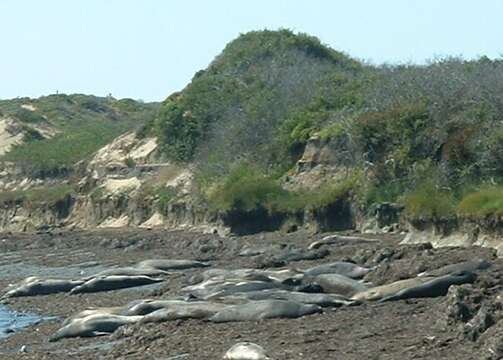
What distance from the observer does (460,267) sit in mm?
22250

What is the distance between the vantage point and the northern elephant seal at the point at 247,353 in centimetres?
1530

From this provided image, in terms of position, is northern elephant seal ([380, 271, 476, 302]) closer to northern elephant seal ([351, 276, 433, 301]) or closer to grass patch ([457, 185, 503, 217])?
northern elephant seal ([351, 276, 433, 301])

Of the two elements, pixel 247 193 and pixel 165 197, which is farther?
pixel 165 197

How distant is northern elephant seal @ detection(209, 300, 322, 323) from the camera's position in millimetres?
19609

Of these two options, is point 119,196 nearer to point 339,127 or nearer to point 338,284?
point 339,127

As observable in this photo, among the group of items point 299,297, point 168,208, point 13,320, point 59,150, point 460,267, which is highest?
point 59,150

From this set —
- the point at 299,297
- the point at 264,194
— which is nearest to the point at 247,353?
the point at 299,297

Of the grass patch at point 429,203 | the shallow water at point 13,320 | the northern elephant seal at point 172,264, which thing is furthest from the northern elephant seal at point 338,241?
the shallow water at point 13,320

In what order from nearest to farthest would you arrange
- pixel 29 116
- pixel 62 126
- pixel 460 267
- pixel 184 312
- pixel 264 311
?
pixel 264 311, pixel 184 312, pixel 460 267, pixel 29 116, pixel 62 126

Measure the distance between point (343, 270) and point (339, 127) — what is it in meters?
17.8

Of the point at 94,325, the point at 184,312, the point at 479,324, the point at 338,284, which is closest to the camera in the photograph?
the point at 479,324

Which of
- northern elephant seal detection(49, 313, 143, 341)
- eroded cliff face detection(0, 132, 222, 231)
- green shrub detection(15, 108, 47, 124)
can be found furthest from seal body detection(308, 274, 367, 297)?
green shrub detection(15, 108, 47, 124)

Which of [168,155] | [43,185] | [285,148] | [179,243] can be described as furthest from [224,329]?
[43,185]

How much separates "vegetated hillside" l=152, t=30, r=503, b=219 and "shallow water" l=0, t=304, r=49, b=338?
1012 centimetres
